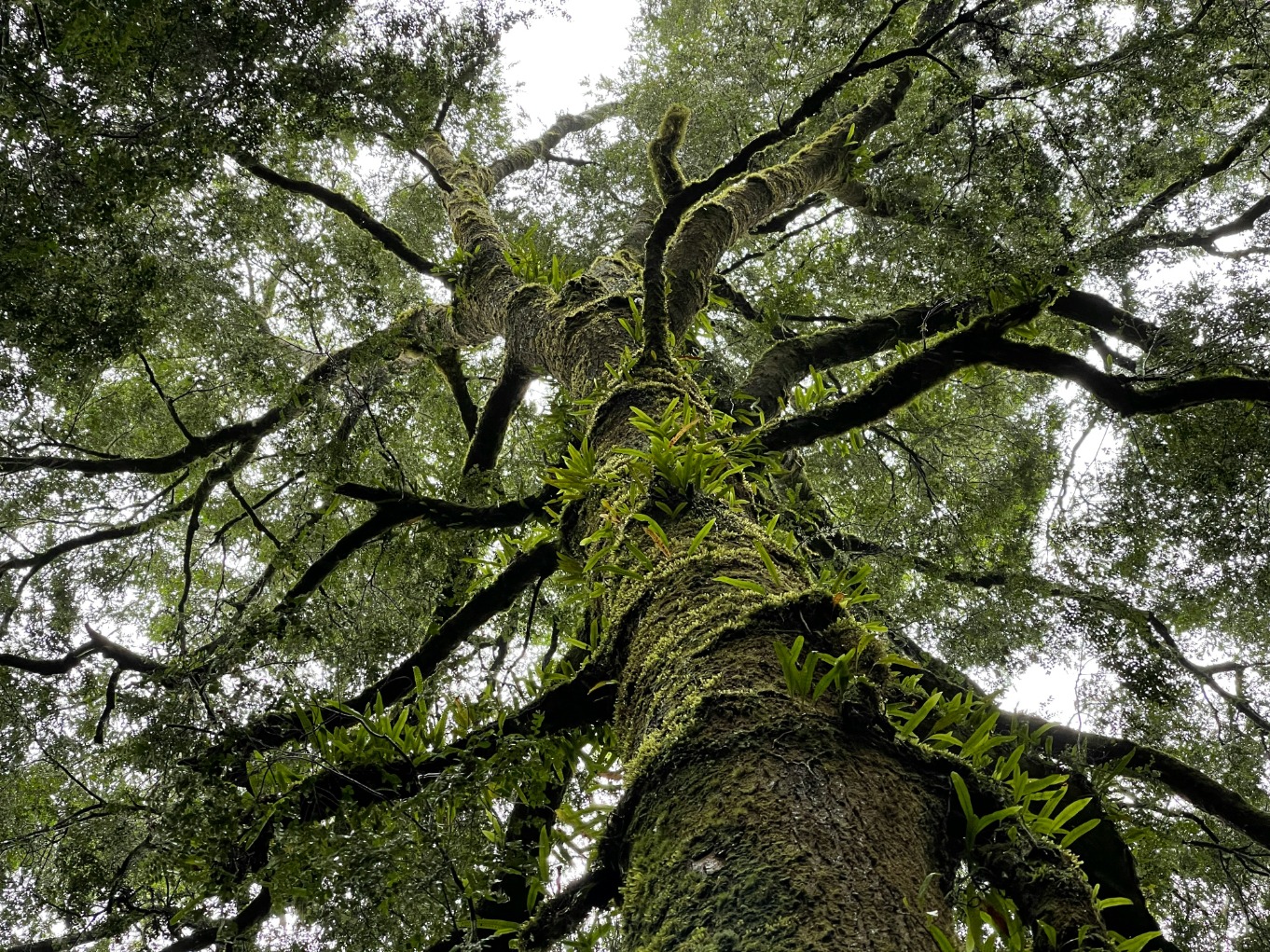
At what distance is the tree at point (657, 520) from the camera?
4.92 feet

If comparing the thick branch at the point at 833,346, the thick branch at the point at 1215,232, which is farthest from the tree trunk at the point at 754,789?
the thick branch at the point at 1215,232

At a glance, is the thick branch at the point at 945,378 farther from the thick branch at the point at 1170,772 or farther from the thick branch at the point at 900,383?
the thick branch at the point at 1170,772

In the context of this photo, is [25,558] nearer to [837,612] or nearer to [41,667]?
[41,667]

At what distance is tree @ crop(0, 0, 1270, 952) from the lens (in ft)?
4.92

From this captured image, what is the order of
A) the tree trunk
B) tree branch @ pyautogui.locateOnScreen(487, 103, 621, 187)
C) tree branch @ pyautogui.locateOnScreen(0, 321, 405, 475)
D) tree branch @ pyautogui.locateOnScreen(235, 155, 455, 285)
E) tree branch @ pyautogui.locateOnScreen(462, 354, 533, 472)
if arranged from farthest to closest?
tree branch @ pyautogui.locateOnScreen(487, 103, 621, 187) → tree branch @ pyautogui.locateOnScreen(235, 155, 455, 285) → tree branch @ pyautogui.locateOnScreen(462, 354, 533, 472) → tree branch @ pyautogui.locateOnScreen(0, 321, 405, 475) → the tree trunk

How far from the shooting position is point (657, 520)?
2.20 metres

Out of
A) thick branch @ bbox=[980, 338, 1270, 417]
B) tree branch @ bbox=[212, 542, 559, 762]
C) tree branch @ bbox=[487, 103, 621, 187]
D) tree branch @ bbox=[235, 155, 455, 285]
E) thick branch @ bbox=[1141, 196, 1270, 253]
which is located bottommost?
tree branch @ bbox=[212, 542, 559, 762]

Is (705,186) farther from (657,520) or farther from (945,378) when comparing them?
(657,520)

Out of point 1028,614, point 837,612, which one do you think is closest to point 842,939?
point 837,612

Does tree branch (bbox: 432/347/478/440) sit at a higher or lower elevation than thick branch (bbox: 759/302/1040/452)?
higher

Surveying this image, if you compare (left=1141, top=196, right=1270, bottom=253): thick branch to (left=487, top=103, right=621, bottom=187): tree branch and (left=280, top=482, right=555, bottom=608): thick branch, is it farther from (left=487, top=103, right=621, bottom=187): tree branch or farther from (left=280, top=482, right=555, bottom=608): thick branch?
(left=487, top=103, right=621, bottom=187): tree branch

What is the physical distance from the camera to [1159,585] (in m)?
4.53

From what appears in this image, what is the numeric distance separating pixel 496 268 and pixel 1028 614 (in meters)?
3.79

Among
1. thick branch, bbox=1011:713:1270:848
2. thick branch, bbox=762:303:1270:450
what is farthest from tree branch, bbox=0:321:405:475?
thick branch, bbox=1011:713:1270:848
